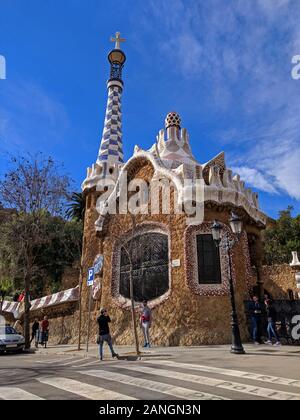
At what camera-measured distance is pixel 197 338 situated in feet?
35.4

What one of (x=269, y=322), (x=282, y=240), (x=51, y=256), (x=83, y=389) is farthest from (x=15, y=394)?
(x=282, y=240)

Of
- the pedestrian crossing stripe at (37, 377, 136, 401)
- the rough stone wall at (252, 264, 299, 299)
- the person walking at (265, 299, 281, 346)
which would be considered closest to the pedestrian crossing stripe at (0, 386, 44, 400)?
the pedestrian crossing stripe at (37, 377, 136, 401)

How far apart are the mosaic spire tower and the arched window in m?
7.03

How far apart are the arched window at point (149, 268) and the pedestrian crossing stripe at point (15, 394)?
23.0 ft

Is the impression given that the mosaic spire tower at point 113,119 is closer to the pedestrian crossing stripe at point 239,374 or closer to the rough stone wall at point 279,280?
the rough stone wall at point 279,280

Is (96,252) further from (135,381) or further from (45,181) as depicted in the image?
(135,381)

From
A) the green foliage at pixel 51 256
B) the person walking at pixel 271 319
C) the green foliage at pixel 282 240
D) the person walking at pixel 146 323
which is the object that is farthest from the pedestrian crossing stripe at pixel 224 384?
the green foliage at pixel 282 240

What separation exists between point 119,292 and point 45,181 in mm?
6157

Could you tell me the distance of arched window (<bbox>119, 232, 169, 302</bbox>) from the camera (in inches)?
485

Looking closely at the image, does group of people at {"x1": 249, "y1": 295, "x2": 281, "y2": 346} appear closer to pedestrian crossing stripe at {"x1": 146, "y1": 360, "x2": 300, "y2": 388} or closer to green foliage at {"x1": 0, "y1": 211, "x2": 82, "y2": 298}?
pedestrian crossing stripe at {"x1": 146, "y1": 360, "x2": 300, "y2": 388}

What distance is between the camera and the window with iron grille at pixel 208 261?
11477 millimetres

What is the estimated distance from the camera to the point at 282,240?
32812 millimetres

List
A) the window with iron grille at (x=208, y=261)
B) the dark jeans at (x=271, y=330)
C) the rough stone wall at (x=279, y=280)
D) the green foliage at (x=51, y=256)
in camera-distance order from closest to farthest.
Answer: the dark jeans at (x=271, y=330) → the window with iron grille at (x=208, y=261) → the green foliage at (x=51, y=256) → the rough stone wall at (x=279, y=280)

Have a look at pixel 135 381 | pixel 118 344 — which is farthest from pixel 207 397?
pixel 118 344
